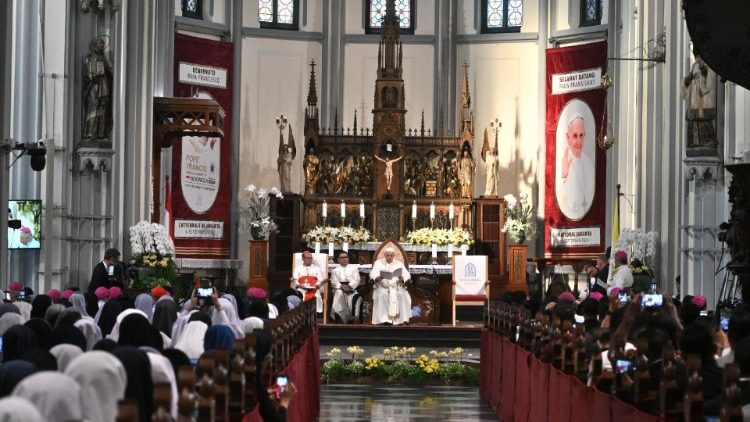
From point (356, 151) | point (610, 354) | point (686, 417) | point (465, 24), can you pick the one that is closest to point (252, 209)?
point (356, 151)

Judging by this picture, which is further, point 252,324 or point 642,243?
point 642,243

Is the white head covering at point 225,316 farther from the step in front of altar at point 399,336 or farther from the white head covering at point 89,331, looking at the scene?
the step in front of altar at point 399,336

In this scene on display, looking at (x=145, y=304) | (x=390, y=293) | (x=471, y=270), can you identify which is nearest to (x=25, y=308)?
(x=145, y=304)

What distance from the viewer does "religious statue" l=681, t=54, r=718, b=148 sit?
835 inches

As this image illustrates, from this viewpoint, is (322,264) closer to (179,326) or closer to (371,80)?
(371,80)

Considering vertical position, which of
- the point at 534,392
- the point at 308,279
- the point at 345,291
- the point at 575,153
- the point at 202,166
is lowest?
the point at 534,392

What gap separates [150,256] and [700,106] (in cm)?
993

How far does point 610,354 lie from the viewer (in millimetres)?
9297

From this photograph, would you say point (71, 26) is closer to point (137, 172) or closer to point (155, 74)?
point (137, 172)

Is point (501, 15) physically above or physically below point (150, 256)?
above

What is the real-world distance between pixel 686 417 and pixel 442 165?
24558 millimetres

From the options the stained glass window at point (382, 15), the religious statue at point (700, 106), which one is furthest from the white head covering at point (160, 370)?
the stained glass window at point (382, 15)

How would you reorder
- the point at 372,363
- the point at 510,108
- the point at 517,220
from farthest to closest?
the point at 510,108 → the point at 517,220 → the point at 372,363

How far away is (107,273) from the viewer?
2130 cm
